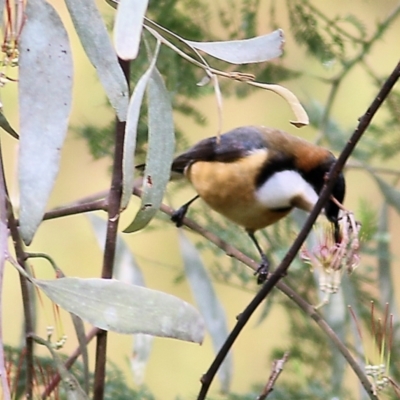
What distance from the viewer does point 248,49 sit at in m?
0.56

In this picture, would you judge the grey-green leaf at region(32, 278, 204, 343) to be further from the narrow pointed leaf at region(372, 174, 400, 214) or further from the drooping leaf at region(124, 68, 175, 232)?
the narrow pointed leaf at region(372, 174, 400, 214)

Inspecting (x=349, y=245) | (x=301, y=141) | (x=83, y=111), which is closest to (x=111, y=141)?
(x=301, y=141)

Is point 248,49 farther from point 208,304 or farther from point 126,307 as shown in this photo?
point 208,304

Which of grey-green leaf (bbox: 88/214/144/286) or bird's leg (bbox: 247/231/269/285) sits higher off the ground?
grey-green leaf (bbox: 88/214/144/286)

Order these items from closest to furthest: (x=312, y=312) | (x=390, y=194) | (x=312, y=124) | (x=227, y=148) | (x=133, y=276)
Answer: (x=312, y=312), (x=133, y=276), (x=390, y=194), (x=227, y=148), (x=312, y=124)

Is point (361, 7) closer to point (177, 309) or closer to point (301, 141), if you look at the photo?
point (301, 141)

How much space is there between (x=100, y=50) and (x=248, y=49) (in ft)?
0.38

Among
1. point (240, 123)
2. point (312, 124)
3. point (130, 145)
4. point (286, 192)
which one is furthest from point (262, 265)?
point (240, 123)

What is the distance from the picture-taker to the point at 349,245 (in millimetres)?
632

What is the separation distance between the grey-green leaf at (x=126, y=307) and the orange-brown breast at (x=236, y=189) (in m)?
0.74

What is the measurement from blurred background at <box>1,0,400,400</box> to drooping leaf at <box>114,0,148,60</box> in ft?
0.86

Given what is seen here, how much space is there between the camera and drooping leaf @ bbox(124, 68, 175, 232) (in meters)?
0.51

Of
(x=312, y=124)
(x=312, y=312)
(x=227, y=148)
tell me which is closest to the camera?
(x=312, y=312)

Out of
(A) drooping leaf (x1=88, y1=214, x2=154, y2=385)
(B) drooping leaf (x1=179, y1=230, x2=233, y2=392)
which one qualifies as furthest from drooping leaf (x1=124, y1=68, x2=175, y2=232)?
(B) drooping leaf (x1=179, y1=230, x2=233, y2=392)
